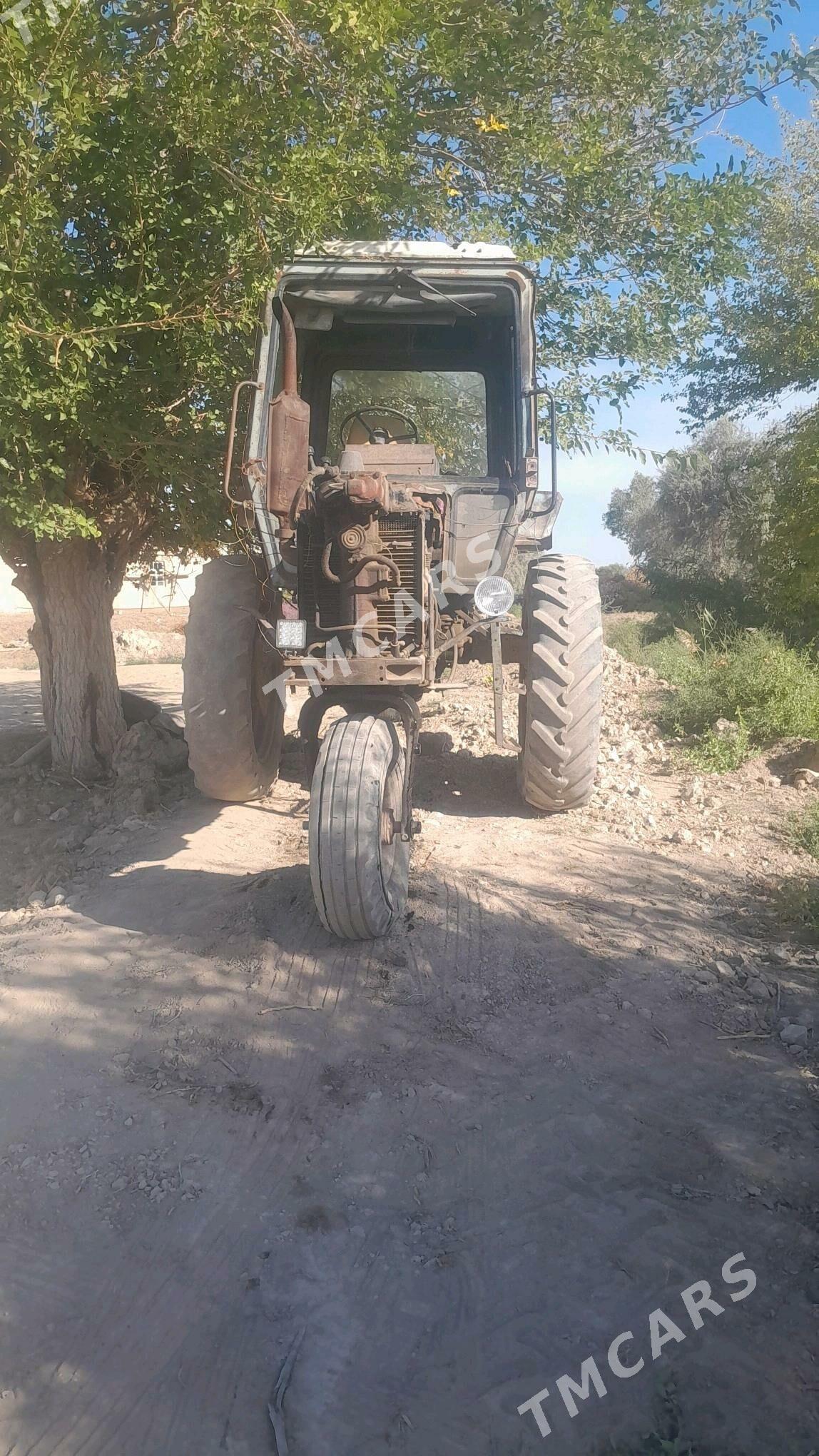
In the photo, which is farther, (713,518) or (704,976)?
(713,518)

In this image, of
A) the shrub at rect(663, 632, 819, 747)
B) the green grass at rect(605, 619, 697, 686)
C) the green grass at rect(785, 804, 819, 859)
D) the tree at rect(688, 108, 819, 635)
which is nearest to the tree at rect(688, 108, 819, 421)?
the tree at rect(688, 108, 819, 635)

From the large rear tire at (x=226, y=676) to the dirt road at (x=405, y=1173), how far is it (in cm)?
120

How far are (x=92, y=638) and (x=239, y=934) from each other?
424 cm

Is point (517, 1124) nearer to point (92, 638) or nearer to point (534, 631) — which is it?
point (534, 631)

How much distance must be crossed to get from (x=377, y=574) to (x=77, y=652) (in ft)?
12.9

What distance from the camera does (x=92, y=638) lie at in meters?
7.89

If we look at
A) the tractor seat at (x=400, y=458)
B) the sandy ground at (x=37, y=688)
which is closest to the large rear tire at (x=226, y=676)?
the tractor seat at (x=400, y=458)

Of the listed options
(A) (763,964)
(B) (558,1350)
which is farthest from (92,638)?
(B) (558,1350)

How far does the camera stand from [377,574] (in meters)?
4.78

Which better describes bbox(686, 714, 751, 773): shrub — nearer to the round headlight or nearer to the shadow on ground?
the shadow on ground

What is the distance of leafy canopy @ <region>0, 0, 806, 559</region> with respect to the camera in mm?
5086

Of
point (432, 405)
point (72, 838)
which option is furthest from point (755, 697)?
point (72, 838)

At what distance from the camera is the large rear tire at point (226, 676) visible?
225 inches

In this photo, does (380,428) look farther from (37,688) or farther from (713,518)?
(713,518)
